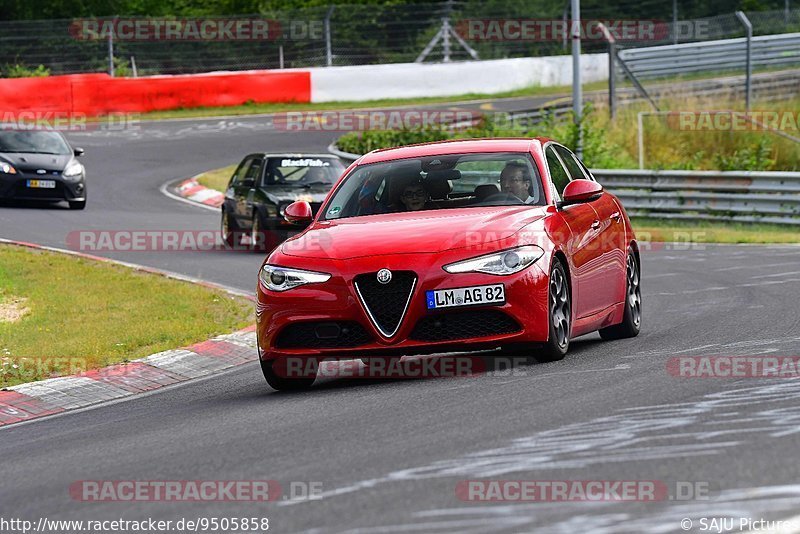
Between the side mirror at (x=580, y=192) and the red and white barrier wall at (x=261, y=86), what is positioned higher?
the side mirror at (x=580, y=192)

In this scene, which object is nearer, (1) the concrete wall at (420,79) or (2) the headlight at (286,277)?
(2) the headlight at (286,277)

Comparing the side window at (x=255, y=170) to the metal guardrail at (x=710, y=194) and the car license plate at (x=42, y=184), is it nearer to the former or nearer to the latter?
the car license plate at (x=42, y=184)

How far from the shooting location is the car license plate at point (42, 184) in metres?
26.0

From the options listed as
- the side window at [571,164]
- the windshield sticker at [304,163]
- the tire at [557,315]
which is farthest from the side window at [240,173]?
the tire at [557,315]

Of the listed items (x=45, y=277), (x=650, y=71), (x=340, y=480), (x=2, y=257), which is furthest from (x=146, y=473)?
(x=650, y=71)

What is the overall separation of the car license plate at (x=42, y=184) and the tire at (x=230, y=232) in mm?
5368

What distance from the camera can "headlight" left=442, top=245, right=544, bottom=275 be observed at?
8938 millimetres

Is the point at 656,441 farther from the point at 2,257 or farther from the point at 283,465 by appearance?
the point at 2,257

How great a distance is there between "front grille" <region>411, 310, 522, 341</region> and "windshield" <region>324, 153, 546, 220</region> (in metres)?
1.23

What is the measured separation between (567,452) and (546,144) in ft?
16.1

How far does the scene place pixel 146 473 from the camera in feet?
21.9

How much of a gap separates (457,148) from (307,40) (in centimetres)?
3461

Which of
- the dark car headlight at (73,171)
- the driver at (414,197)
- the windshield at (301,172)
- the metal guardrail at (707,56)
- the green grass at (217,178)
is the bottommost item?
the green grass at (217,178)

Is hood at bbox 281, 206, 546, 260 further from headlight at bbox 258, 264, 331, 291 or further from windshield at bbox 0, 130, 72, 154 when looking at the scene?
windshield at bbox 0, 130, 72, 154
